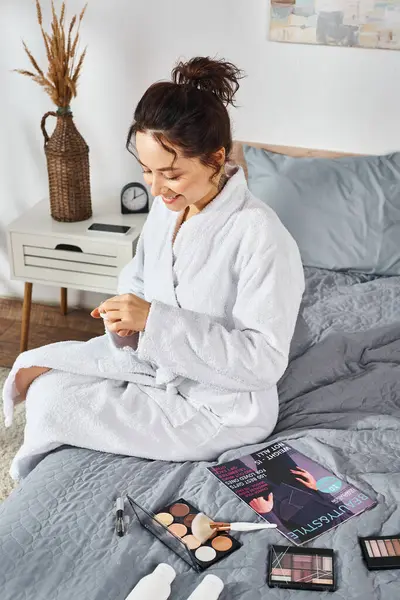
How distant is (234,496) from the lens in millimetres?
1494

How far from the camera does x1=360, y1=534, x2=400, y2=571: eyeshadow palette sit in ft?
4.30

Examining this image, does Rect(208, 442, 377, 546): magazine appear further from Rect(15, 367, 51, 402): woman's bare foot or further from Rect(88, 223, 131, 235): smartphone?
Rect(88, 223, 131, 235): smartphone

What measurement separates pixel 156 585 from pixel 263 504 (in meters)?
0.32

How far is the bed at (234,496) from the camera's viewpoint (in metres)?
1.27

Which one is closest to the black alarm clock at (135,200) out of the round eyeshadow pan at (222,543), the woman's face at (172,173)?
the woman's face at (172,173)

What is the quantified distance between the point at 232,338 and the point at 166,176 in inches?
13.9

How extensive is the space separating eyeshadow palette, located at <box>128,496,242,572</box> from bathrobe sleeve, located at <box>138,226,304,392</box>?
11.2 inches

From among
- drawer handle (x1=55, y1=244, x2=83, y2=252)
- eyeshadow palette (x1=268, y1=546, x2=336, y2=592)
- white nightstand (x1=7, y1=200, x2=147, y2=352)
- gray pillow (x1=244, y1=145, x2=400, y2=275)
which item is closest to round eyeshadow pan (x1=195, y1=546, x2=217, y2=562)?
eyeshadow palette (x1=268, y1=546, x2=336, y2=592)

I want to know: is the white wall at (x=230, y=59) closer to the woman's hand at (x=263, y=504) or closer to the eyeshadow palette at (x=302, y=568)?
the woman's hand at (x=263, y=504)

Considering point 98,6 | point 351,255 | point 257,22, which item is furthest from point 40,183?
point 351,255

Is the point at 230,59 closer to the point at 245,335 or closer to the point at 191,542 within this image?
the point at 245,335

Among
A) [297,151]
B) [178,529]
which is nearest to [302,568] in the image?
[178,529]

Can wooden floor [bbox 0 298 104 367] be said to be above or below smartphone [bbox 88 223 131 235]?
below

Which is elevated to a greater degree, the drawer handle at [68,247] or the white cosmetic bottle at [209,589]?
the white cosmetic bottle at [209,589]
